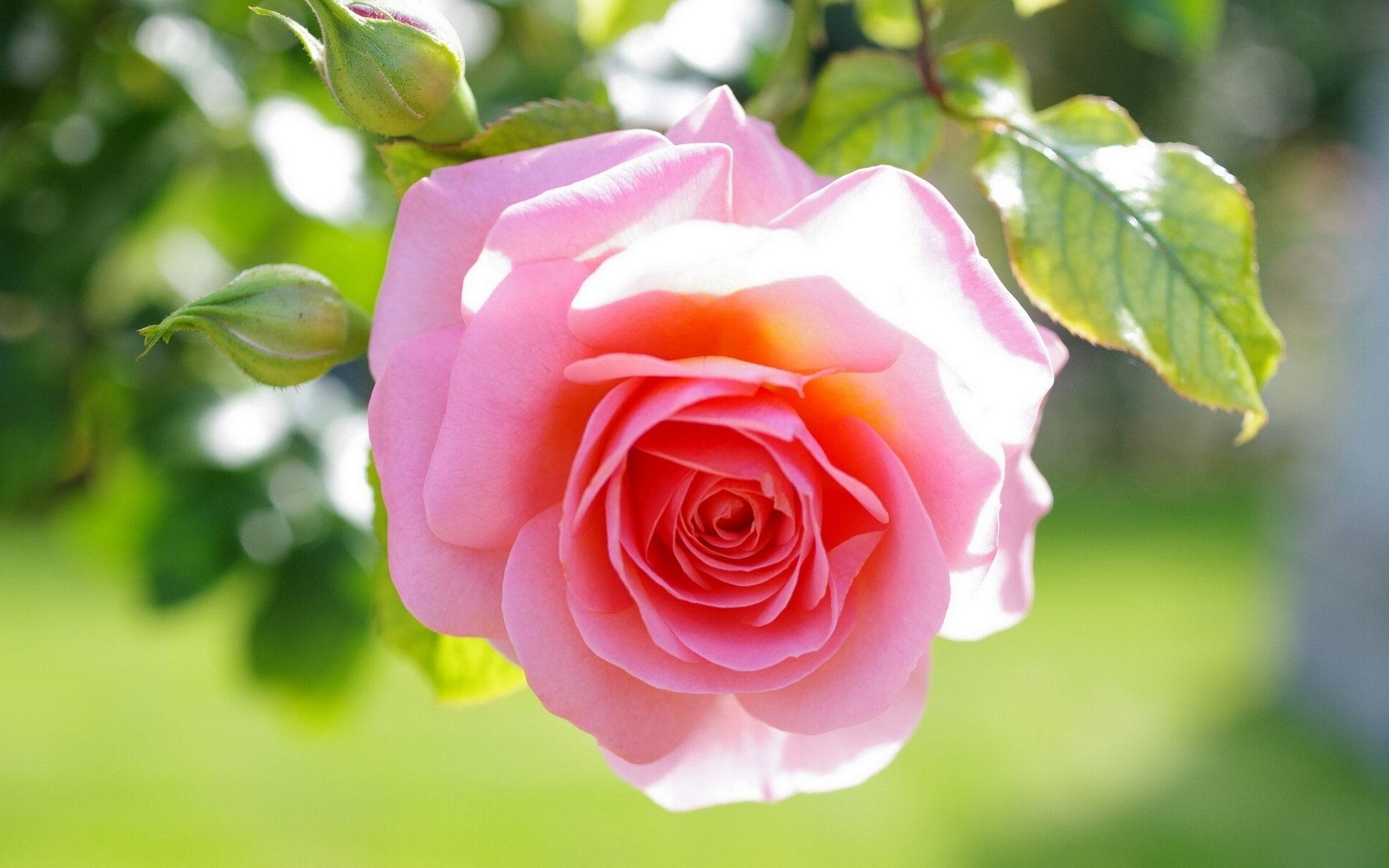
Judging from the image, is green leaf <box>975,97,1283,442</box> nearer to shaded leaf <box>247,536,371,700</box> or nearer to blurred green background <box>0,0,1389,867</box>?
blurred green background <box>0,0,1389,867</box>

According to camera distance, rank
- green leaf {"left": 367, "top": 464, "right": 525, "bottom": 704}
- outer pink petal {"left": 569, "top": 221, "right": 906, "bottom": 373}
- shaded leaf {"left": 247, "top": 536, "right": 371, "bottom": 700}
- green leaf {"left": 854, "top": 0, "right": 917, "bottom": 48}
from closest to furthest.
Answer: outer pink petal {"left": 569, "top": 221, "right": 906, "bottom": 373}
green leaf {"left": 367, "top": 464, "right": 525, "bottom": 704}
green leaf {"left": 854, "top": 0, "right": 917, "bottom": 48}
shaded leaf {"left": 247, "top": 536, "right": 371, "bottom": 700}

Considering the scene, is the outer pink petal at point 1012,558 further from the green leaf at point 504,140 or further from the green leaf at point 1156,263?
the green leaf at point 504,140

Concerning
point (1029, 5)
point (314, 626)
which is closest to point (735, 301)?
point (1029, 5)

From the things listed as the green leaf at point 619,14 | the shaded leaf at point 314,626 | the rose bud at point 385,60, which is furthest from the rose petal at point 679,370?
the shaded leaf at point 314,626

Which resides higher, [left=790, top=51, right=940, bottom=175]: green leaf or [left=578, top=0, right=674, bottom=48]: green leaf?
[left=790, top=51, right=940, bottom=175]: green leaf

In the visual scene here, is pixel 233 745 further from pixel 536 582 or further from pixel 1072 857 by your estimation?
pixel 536 582

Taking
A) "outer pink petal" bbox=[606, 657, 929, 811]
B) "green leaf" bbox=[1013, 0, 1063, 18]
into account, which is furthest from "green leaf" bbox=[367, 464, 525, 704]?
"green leaf" bbox=[1013, 0, 1063, 18]

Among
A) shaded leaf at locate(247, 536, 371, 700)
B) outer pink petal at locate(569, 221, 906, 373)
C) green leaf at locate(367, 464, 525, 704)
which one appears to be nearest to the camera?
outer pink petal at locate(569, 221, 906, 373)
